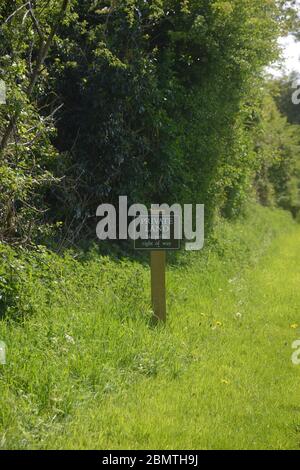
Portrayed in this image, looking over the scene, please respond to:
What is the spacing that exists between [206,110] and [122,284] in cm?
Answer: 581

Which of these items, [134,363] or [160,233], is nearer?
[134,363]

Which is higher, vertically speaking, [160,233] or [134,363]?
[160,233]

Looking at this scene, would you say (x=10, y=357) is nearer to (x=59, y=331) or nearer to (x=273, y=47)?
(x=59, y=331)

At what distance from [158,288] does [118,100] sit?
4.20m

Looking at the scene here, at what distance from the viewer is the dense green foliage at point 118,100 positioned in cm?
821

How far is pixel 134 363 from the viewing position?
632 centimetres
